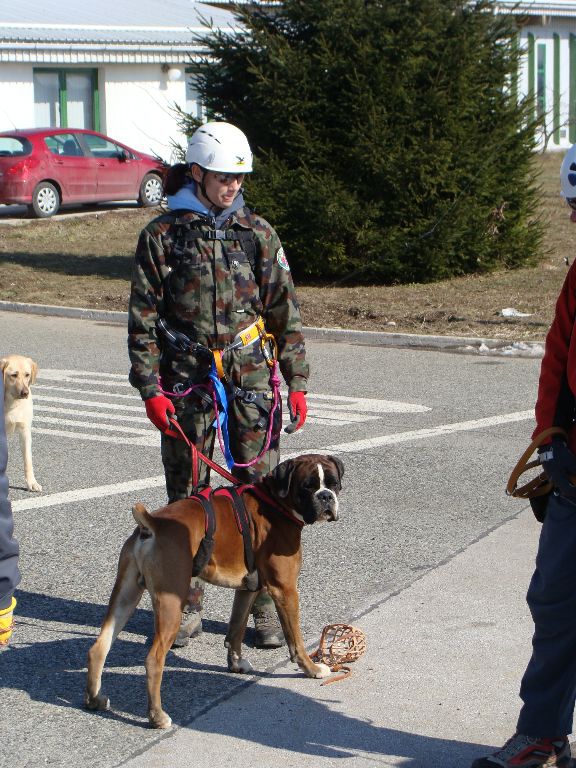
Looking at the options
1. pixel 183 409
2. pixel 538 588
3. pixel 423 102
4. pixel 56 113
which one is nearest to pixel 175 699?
pixel 183 409

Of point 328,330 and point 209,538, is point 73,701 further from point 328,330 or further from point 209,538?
point 328,330

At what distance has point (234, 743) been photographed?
414cm

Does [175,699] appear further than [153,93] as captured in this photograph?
No

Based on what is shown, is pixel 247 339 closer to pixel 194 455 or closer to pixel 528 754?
pixel 194 455

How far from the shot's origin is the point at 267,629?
16.7 ft

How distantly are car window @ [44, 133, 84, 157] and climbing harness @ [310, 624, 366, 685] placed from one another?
20.9 m

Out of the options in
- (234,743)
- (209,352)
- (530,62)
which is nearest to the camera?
(234,743)

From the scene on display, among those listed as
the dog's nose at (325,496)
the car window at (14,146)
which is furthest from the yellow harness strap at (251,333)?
the car window at (14,146)

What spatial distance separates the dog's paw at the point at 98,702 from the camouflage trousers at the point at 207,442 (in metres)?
0.77

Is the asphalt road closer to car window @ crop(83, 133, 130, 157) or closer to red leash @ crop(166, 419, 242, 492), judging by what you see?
red leash @ crop(166, 419, 242, 492)

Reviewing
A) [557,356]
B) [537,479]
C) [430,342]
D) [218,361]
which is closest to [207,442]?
[218,361]

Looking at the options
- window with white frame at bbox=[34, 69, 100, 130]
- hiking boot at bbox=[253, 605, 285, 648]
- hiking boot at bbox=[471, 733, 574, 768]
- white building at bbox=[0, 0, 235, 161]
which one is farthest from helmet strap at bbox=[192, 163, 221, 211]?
window with white frame at bbox=[34, 69, 100, 130]

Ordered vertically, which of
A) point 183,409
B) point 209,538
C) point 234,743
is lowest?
point 234,743

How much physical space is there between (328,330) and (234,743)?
961 cm
